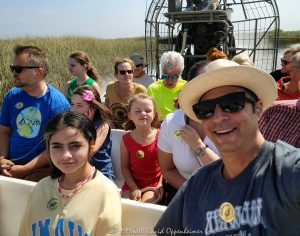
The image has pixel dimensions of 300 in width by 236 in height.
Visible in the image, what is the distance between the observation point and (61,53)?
13.0m

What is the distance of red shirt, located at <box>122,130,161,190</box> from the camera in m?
2.71

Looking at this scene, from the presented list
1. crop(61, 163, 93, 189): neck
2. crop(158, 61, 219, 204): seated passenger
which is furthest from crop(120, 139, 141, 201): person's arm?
crop(61, 163, 93, 189): neck

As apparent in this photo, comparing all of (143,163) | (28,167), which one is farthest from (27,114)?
(143,163)

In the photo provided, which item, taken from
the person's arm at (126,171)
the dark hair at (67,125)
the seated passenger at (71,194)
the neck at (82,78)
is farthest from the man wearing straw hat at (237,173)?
the neck at (82,78)

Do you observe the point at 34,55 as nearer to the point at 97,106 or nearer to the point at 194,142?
the point at 97,106

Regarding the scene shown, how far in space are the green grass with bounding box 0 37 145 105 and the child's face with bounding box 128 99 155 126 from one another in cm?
530

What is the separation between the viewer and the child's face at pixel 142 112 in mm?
2693

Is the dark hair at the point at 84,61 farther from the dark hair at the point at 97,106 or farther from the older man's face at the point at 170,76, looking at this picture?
the dark hair at the point at 97,106

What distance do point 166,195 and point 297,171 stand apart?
158 cm

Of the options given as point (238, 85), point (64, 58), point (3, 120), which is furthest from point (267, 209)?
point (64, 58)

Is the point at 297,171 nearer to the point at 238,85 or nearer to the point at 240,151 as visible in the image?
the point at 240,151

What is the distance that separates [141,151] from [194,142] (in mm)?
679

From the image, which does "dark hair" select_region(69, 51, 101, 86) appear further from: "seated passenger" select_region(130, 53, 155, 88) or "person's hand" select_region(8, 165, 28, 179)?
"person's hand" select_region(8, 165, 28, 179)

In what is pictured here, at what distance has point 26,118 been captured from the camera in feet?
9.53
